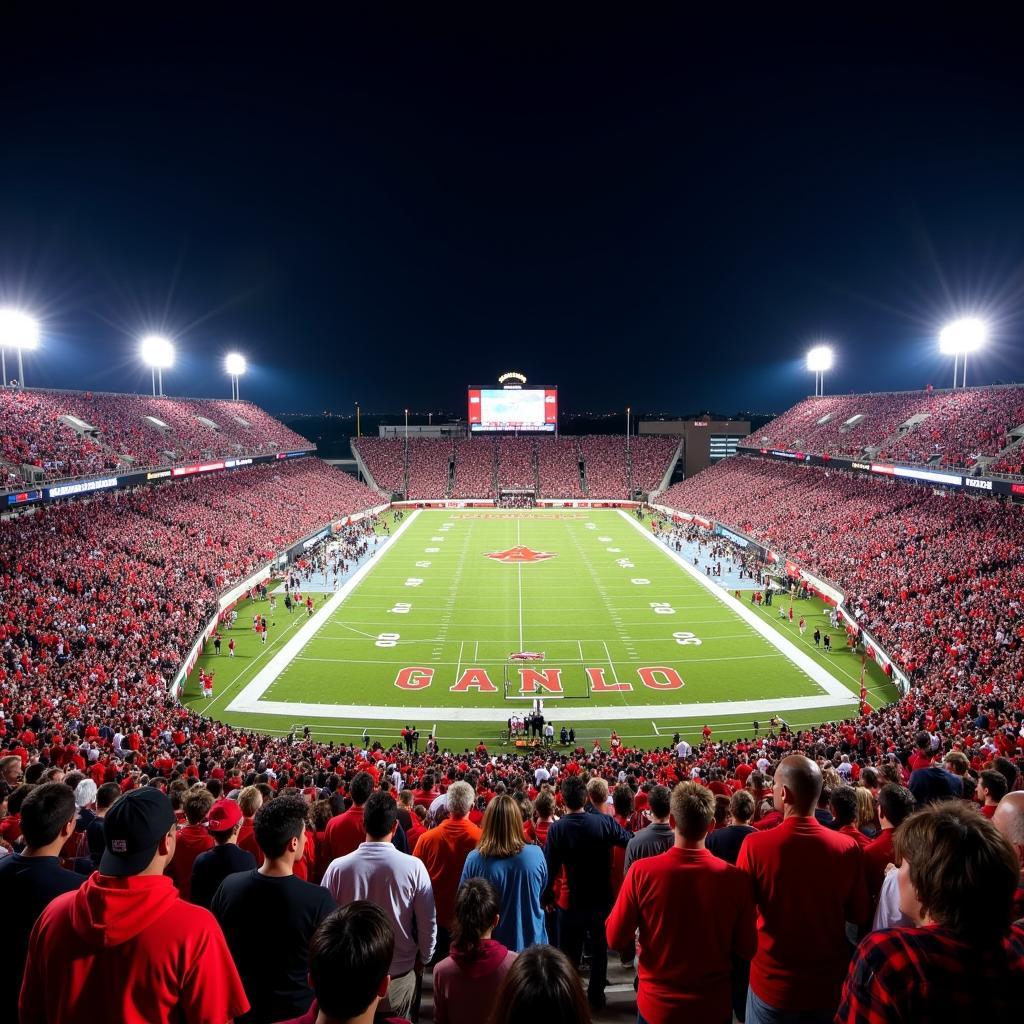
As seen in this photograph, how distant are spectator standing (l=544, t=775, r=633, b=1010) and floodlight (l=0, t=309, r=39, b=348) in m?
49.2

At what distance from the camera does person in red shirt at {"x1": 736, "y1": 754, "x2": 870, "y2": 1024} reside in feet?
12.7

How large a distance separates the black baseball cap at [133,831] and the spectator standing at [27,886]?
1.00m

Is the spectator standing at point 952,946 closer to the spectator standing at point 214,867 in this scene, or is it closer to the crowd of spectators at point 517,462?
the spectator standing at point 214,867

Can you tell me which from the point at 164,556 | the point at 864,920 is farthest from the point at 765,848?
the point at 164,556

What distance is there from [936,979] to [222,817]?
17.7ft

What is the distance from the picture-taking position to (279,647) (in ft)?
96.8

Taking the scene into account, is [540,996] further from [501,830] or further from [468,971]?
[501,830]

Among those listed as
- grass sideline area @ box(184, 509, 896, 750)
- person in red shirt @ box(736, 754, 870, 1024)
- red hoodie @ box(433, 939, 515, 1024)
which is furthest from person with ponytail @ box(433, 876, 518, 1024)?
grass sideline area @ box(184, 509, 896, 750)

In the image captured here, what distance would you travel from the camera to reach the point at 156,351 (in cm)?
6094

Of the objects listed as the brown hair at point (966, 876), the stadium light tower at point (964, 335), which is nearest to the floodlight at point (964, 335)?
the stadium light tower at point (964, 335)

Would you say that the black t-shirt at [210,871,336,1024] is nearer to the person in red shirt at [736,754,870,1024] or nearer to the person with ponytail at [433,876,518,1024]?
the person with ponytail at [433,876,518,1024]

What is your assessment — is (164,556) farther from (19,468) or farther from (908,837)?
(908,837)

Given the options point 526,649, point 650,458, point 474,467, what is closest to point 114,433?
point 526,649

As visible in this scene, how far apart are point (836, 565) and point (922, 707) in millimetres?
18892
